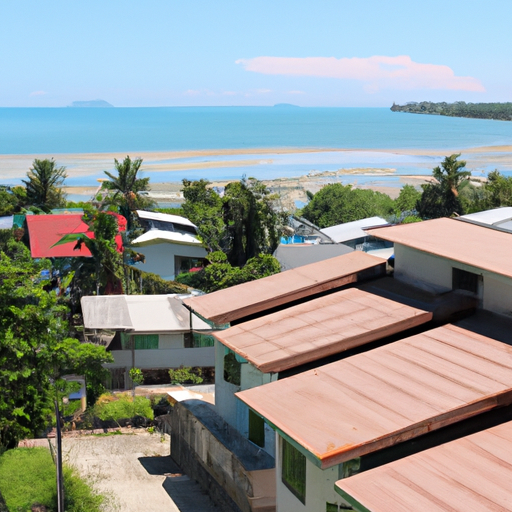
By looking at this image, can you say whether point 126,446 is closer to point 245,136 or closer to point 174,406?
point 174,406

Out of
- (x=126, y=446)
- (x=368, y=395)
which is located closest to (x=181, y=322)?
(x=126, y=446)

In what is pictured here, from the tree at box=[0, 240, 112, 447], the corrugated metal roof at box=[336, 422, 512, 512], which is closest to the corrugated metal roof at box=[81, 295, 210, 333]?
the tree at box=[0, 240, 112, 447]

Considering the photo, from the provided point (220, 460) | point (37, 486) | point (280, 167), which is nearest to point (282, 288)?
point (220, 460)

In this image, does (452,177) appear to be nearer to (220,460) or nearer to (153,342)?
(153,342)

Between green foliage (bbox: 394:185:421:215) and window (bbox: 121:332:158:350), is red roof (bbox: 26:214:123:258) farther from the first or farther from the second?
green foliage (bbox: 394:185:421:215)

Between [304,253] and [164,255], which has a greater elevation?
[304,253]

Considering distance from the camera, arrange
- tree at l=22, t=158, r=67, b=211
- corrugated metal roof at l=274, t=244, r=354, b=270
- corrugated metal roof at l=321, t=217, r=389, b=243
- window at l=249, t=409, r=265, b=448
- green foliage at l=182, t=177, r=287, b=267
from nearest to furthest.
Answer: window at l=249, t=409, r=265, b=448 → corrugated metal roof at l=274, t=244, r=354, b=270 → green foliage at l=182, t=177, r=287, b=267 → corrugated metal roof at l=321, t=217, r=389, b=243 → tree at l=22, t=158, r=67, b=211
